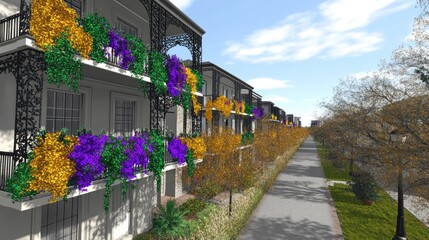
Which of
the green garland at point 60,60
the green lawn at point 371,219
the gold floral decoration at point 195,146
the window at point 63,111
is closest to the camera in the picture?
the green garland at point 60,60

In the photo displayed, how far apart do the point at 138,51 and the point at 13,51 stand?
134 inches

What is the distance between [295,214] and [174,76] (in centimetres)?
1170

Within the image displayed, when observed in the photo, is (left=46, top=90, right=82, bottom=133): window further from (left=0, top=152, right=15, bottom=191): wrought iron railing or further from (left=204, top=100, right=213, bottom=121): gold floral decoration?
(left=204, top=100, right=213, bottom=121): gold floral decoration

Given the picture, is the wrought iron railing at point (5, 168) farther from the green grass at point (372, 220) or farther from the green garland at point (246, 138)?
the green garland at point (246, 138)

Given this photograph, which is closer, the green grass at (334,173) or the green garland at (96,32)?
the green garland at (96,32)

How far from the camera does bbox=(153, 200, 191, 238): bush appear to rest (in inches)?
454

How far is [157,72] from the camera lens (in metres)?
9.41

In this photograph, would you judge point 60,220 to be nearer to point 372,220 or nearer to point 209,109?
point 209,109

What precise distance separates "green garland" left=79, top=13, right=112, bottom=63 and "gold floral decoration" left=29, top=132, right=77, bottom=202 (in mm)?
2441

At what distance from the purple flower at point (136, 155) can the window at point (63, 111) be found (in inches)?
94.2

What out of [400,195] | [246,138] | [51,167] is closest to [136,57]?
[51,167]

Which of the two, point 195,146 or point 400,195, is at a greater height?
point 195,146

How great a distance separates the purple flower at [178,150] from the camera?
10914mm

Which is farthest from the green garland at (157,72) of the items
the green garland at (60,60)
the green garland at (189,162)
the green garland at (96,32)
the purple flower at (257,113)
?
the purple flower at (257,113)
